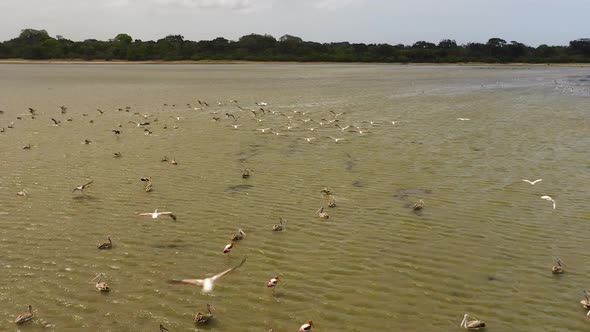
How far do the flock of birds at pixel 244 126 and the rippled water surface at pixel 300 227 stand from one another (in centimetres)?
15

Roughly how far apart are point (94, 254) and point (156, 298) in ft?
7.15

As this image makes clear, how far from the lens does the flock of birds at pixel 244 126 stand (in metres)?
7.35

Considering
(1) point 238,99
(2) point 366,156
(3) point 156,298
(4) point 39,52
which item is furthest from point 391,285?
(4) point 39,52

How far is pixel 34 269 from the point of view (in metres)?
8.52

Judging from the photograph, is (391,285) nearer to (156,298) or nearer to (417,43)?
(156,298)

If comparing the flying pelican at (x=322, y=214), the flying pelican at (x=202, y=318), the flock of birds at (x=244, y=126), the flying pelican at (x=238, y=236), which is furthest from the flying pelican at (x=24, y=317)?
the flying pelican at (x=322, y=214)

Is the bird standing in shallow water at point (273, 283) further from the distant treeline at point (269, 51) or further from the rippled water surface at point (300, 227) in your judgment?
the distant treeline at point (269, 51)

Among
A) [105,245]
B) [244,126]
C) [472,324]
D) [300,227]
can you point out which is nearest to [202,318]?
[105,245]

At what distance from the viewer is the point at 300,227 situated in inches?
416

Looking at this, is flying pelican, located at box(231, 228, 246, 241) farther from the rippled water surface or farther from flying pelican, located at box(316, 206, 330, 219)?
flying pelican, located at box(316, 206, 330, 219)

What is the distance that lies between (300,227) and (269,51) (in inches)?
4481

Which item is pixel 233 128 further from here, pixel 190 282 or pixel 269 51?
pixel 269 51

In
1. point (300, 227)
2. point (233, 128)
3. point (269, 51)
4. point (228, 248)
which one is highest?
point (269, 51)

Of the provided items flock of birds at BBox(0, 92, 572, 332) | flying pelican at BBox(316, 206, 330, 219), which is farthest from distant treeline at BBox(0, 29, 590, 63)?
flying pelican at BBox(316, 206, 330, 219)
